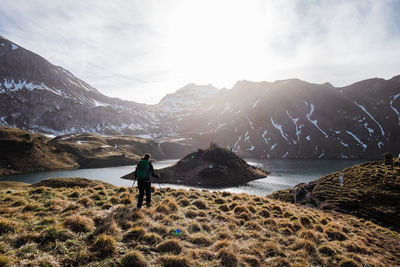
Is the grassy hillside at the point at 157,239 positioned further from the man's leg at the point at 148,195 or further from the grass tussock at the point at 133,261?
the man's leg at the point at 148,195

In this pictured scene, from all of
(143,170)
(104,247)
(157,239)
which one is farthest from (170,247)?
(143,170)

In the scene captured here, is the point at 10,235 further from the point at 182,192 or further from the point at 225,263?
Result: the point at 182,192

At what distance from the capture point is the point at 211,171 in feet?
355

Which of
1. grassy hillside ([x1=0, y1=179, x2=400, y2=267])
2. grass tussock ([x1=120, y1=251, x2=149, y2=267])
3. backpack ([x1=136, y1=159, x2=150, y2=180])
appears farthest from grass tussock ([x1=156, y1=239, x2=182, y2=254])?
backpack ([x1=136, y1=159, x2=150, y2=180])

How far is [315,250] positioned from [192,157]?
11545 centimetres

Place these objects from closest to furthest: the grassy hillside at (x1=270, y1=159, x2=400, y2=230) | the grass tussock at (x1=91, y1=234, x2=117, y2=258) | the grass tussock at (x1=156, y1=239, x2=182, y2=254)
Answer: the grass tussock at (x1=91, y1=234, x2=117, y2=258) → the grass tussock at (x1=156, y1=239, x2=182, y2=254) → the grassy hillside at (x1=270, y1=159, x2=400, y2=230)

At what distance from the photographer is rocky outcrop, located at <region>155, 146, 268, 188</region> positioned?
10325 centimetres

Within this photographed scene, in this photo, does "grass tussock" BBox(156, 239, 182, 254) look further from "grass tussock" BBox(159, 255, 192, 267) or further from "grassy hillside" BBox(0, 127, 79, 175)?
"grassy hillside" BBox(0, 127, 79, 175)

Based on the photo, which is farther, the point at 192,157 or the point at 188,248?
the point at 192,157

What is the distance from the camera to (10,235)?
698 cm

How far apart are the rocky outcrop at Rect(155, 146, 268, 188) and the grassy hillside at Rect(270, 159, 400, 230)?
5609cm

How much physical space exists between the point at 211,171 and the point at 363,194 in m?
76.6

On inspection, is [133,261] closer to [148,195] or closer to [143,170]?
[148,195]

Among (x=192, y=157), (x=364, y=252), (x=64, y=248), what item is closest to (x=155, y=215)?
(x=64, y=248)
